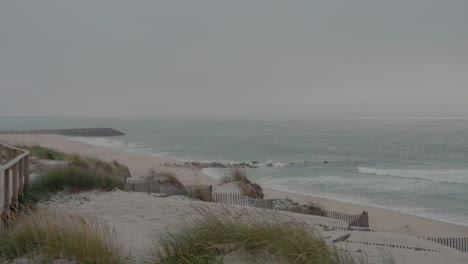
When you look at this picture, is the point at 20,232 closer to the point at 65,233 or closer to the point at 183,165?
the point at 65,233

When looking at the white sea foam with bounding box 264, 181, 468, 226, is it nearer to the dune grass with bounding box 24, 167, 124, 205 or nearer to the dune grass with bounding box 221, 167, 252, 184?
the dune grass with bounding box 221, 167, 252, 184

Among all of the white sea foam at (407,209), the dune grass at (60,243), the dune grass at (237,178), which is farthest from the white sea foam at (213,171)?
the dune grass at (60,243)

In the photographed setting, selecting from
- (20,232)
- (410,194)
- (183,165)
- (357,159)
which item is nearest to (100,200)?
(20,232)

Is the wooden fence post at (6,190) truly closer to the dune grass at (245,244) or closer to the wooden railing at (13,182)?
the wooden railing at (13,182)

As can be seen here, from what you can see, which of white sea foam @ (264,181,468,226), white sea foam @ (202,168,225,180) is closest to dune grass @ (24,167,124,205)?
white sea foam @ (264,181,468,226)

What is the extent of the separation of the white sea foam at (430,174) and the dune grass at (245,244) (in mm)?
33746

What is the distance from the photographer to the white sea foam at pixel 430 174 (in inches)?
1395

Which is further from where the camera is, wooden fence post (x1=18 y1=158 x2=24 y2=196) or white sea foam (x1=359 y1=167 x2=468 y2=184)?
white sea foam (x1=359 y1=167 x2=468 y2=184)

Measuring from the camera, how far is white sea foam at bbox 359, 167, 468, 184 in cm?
3543

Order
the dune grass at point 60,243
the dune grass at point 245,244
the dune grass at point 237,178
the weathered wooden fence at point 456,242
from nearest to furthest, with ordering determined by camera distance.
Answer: the dune grass at point 245,244
the dune grass at point 60,243
the weathered wooden fence at point 456,242
the dune grass at point 237,178

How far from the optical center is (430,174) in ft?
127

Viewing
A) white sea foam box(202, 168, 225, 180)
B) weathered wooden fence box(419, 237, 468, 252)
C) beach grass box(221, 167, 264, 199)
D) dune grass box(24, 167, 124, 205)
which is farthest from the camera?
→ white sea foam box(202, 168, 225, 180)

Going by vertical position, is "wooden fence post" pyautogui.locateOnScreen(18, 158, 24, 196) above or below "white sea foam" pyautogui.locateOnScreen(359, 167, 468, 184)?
above

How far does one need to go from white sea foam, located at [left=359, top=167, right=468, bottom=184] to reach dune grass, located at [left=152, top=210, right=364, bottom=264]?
111ft
